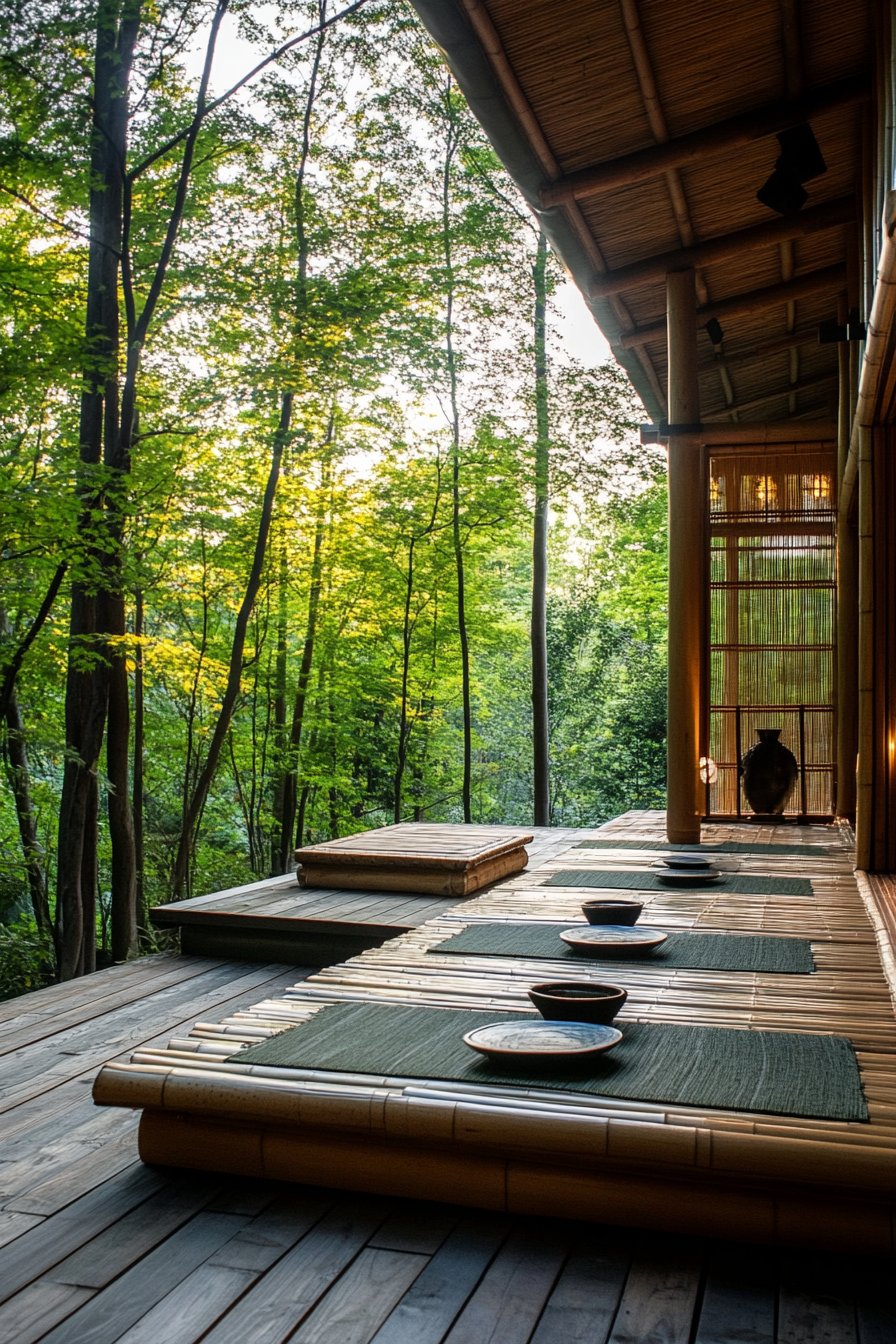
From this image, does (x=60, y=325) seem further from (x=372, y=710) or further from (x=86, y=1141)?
(x=372, y=710)

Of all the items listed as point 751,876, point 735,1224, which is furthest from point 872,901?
point 735,1224

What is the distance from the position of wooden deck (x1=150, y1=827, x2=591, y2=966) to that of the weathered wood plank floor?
199 cm

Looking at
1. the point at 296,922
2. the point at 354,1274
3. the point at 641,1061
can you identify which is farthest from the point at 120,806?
the point at 354,1274

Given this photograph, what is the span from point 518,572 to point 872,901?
13.6m

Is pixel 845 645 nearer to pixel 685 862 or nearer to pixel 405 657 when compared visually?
pixel 685 862

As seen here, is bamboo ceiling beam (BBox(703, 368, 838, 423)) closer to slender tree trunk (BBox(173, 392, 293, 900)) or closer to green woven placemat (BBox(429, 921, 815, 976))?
slender tree trunk (BBox(173, 392, 293, 900))

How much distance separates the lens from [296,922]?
4.29 meters

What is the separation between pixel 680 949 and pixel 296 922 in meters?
1.79

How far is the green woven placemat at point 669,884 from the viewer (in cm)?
425

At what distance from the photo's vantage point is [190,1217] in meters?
1.92

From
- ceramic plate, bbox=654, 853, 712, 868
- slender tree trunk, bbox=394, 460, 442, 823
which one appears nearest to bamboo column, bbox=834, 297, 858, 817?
ceramic plate, bbox=654, 853, 712, 868

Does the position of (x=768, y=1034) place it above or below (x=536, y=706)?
below

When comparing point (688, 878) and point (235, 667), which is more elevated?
point (235, 667)

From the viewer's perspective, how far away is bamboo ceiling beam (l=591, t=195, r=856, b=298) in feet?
19.4
